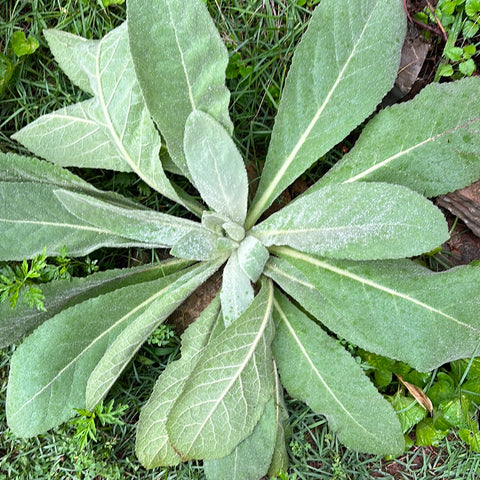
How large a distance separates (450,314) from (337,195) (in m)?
0.47

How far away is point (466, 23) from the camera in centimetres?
179

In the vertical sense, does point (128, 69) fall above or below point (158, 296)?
above

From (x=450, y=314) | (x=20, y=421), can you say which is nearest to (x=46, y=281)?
(x=20, y=421)

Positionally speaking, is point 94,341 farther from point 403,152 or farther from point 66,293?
point 403,152

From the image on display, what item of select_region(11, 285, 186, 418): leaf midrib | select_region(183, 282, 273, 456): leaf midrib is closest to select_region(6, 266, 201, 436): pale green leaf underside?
select_region(11, 285, 186, 418): leaf midrib

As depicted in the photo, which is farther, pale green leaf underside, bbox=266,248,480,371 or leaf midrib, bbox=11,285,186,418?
leaf midrib, bbox=11,285,186,418

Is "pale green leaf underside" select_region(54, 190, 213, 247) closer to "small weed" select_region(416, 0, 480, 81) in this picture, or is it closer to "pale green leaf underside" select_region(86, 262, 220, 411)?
"pale green leaf underside" select_region(86, 262, 220, 411)

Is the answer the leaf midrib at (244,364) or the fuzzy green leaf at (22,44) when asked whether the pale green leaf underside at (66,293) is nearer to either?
the leaf midrib at (244,364)

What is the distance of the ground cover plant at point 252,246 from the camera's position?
155 centimetres

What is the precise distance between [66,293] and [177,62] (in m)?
0.86

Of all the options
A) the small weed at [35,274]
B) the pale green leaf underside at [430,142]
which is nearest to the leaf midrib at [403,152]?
the pale green leaf underside at [430,142]

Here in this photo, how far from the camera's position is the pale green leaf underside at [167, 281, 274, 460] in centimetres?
154

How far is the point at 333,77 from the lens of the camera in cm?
167

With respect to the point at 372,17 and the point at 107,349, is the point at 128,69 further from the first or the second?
the point at 107,349
